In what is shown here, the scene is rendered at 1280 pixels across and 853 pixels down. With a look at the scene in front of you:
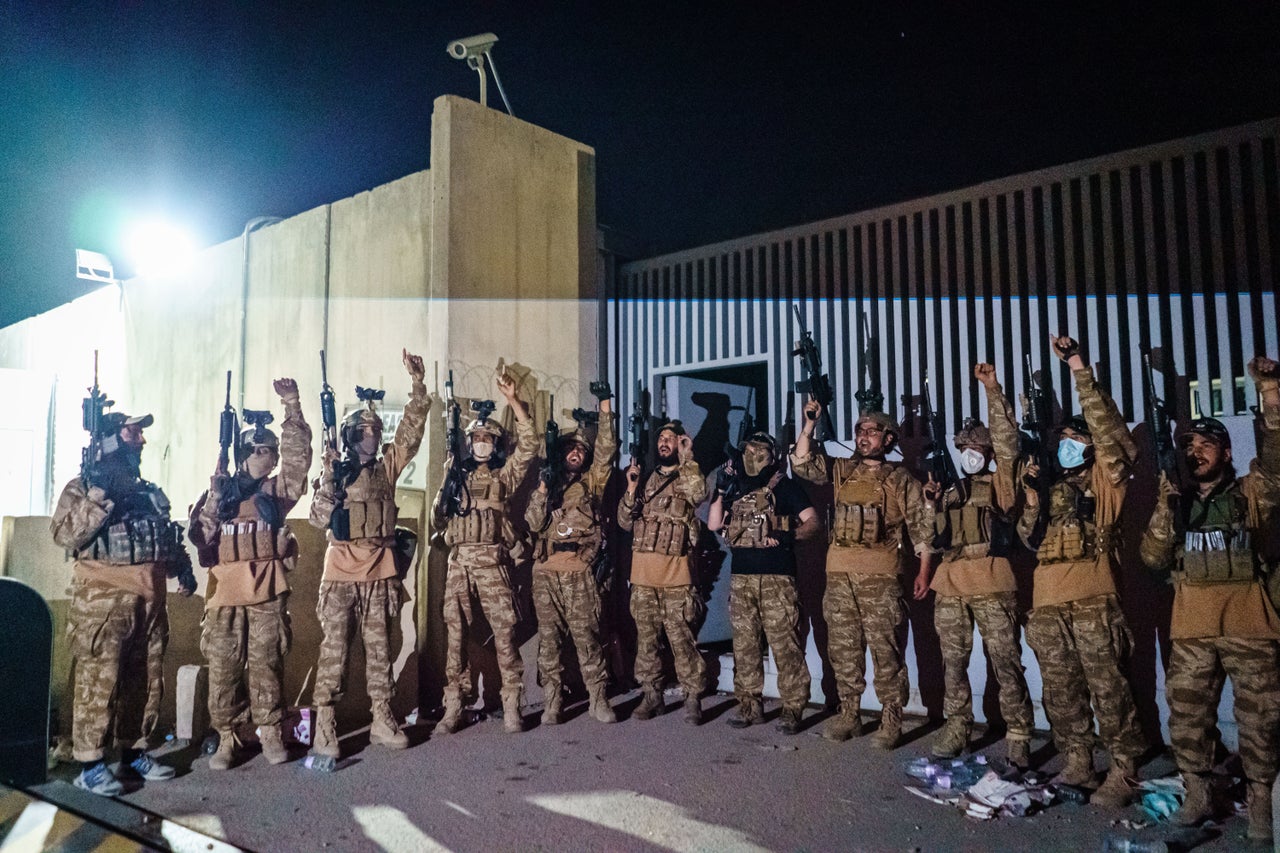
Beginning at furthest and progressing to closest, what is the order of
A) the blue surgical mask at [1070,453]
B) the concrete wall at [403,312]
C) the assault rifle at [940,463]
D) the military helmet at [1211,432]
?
the concrete wall at [403,312]
the assault rifle at [940,463]
the blue surgical mask at [1070,453]
the military helmet at [1211,432]

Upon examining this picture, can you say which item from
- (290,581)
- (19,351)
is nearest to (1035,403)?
(290,581)

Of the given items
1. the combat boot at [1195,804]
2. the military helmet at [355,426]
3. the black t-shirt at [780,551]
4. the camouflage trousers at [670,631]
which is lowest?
the combat boot at [1195,804]

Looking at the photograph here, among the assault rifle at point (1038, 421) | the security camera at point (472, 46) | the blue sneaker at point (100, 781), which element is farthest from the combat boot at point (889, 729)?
the security camera at point (472, 46)

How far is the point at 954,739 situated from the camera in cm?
536

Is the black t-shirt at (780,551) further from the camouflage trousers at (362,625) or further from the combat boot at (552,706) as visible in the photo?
the camouflage trousers at (362,625)

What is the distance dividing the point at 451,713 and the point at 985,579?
3837 mm

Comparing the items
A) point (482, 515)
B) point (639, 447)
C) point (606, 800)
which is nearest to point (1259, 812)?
point (606, 800)

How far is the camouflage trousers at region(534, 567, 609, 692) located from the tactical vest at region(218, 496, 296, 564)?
1971 mm

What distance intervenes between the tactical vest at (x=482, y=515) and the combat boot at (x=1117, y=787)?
13.6 feet

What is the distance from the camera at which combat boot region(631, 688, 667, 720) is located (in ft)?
21.1

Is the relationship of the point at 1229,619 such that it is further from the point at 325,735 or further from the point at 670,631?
the point at 325,735

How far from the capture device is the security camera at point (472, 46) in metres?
7.93

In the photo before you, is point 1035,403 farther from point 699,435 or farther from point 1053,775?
point 699,435

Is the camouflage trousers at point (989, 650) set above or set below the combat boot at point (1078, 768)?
above
